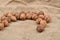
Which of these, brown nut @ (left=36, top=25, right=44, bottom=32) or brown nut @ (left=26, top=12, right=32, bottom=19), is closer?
brown nut @ (left=36, top=25, right=44, bottom=32)

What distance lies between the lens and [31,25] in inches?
44.6

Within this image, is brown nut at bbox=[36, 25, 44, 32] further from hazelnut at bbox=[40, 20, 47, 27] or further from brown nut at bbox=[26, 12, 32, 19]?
brown nut at bbox=[26, 12, 32, 19]

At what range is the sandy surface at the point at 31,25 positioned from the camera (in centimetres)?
101

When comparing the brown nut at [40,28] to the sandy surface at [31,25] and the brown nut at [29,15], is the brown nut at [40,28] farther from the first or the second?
the brown nut at [29,15]

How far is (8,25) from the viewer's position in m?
1.14

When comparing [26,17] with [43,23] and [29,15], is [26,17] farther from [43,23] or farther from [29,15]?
[43,23]

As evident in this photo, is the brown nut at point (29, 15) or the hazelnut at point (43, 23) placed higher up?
the brown nut at point (29, 15)

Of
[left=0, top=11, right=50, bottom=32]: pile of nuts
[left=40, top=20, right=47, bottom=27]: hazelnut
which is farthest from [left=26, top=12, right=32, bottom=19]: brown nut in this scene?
[left=40, top=20, right=47, bottom=27]: hazelnut

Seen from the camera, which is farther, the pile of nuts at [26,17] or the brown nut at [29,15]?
the brown nut at [29,15]

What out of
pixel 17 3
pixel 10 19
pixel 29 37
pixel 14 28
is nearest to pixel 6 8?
pixel 17 3

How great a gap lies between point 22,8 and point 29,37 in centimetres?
42

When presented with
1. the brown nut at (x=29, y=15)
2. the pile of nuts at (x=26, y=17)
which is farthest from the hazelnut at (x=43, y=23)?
the brown nut at (x=29, y=15)

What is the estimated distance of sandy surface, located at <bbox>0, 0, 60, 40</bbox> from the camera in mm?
1012

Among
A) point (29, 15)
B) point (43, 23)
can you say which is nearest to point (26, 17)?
point (29, 15)
